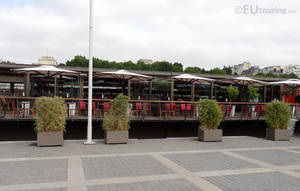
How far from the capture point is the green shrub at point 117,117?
8.15 meters

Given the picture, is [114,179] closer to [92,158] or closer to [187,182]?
[187,182]

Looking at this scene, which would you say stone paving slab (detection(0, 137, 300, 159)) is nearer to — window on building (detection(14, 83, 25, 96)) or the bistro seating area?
the bistro seating area

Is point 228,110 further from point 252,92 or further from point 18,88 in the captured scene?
point 18,88

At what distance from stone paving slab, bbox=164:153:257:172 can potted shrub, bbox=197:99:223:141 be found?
84.9 inches

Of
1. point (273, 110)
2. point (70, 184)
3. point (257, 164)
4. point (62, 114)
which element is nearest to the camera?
point (70, 184)

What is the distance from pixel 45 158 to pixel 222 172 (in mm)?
4285

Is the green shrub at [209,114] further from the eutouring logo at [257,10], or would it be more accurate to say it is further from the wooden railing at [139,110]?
the eutouring logo at [257,10]

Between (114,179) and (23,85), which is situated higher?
(23,85)

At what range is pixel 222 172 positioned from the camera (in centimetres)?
515

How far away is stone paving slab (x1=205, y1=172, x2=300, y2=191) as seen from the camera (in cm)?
424

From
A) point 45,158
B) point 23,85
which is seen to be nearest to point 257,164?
point 45,158

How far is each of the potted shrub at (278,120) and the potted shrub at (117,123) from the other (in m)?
6.05

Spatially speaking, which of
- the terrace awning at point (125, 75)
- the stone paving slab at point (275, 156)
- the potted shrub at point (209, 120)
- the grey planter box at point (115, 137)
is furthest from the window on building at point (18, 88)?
the stone paving slab at point (275, 156)

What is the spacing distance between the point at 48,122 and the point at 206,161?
193 inches
